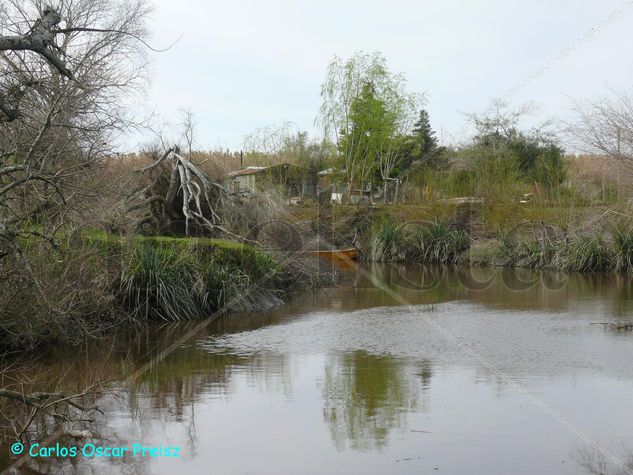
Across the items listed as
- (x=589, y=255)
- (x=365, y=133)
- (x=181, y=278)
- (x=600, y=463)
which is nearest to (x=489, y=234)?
(x=589, y=255)

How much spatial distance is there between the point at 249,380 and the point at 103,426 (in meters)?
2.39

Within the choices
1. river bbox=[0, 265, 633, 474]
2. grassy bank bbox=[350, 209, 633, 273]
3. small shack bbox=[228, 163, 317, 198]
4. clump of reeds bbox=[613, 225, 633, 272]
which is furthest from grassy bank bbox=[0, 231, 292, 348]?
small shack bbox=[228, 163, 317, 198]

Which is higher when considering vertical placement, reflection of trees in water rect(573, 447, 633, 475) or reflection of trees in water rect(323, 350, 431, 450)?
reflection of trees in water rect(323, 350, 431, 450)

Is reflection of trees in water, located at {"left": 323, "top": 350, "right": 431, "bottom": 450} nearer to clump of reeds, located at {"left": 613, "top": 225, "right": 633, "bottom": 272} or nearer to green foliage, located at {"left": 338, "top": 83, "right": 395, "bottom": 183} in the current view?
clump of reeds, located at {"left": 613, "top": 225, "right": 633, "bottom": 272}

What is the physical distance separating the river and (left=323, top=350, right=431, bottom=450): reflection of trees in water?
21 mm

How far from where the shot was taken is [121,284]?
13.2 meters

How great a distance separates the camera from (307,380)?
A: 9.35 metres

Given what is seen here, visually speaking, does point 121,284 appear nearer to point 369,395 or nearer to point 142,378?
point 142,378

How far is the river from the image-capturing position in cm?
641

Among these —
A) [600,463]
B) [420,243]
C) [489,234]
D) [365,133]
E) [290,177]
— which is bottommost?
[600,463]

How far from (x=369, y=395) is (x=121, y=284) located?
6167 mm

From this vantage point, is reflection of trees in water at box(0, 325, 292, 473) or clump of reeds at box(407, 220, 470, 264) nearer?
reflection of trees in water at box(0, 325, 292, 473)

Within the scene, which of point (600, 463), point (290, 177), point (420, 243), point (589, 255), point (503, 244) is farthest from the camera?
point (290, 177)

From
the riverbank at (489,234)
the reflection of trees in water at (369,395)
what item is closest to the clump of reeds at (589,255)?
the riverbank at (489,234)
